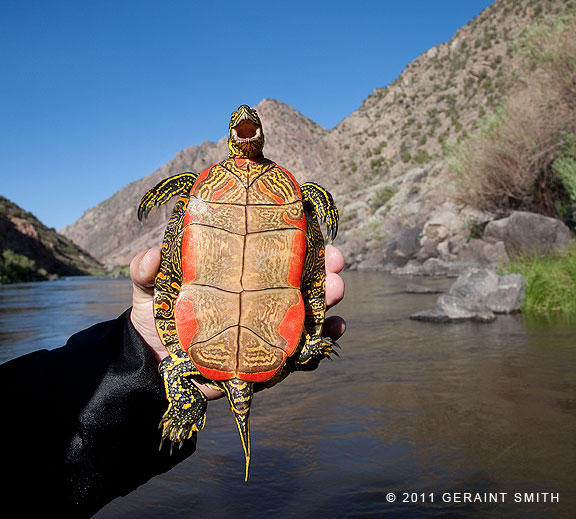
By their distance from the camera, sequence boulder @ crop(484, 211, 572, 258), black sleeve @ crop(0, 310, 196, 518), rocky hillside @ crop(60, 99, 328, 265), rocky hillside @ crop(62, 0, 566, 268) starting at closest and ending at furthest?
black sleeve @ crop(0, 310, 196, 518), boulder @ crop(484, 211, 572, 258), rocky hillside @ crop(62, 0, 566, 268), rocky hillside @ crop(60, 99, 328, 265)

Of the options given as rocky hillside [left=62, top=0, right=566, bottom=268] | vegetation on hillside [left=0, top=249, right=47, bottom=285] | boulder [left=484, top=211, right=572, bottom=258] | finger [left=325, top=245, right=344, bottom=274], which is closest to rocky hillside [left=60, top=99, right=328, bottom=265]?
rocky hillside [left=62, top=0, right=566, bottom=268]

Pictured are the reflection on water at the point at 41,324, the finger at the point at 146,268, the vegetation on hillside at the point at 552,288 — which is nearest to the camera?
the finger at the point at 146,268

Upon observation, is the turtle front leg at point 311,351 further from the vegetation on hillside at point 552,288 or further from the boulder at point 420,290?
the boulder at point 420,290

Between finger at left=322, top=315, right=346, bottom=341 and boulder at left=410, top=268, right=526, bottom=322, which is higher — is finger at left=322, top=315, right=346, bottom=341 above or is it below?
above

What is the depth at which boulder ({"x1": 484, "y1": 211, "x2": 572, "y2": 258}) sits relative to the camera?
1394 centimetres

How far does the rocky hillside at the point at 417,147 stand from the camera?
82.8 feet

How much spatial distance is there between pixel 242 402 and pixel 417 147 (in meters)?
52.7

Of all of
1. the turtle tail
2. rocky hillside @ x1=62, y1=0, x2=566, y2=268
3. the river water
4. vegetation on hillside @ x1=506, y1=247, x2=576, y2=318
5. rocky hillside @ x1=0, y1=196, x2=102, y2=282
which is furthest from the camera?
rocky hillside @ x1=0, y1=196, x2=102, y2=282

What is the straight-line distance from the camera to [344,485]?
313cm

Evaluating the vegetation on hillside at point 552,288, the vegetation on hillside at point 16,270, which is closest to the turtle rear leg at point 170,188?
the vegetation on hillside at point 552,288

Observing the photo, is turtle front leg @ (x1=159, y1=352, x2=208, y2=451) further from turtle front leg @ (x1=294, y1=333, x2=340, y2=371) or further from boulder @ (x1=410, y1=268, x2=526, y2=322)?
boulder @ (x1=410, y1=268, x2=526, y2=322)

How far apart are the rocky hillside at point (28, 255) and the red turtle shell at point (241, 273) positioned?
Answer: 41.6 metres

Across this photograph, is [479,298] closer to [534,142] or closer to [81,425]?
[81,425]

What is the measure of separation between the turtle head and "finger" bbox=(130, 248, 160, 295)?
615 millimetres
